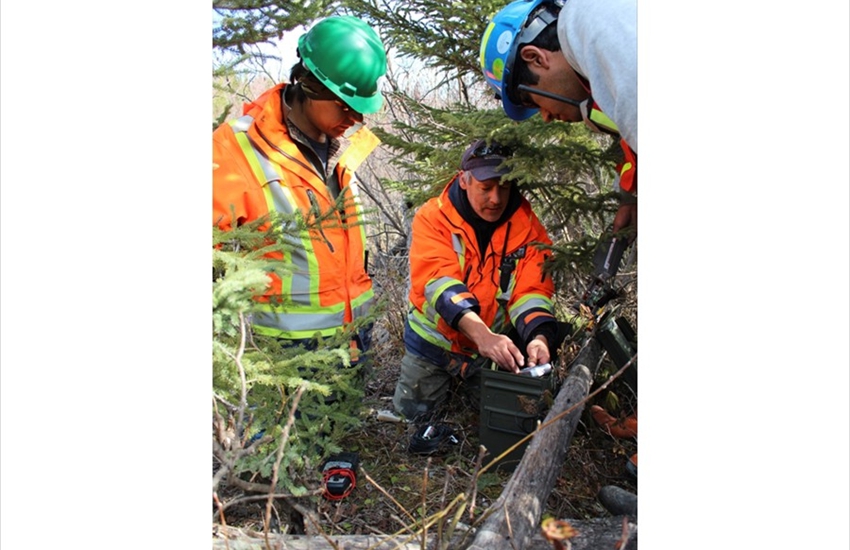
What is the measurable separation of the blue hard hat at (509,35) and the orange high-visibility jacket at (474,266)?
1071 millimetres

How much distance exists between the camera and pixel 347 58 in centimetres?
270

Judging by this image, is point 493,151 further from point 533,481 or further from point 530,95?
point 533,481

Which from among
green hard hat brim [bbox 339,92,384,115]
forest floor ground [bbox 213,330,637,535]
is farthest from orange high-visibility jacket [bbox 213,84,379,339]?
forest floor ground [bbox 213,330,637,535]

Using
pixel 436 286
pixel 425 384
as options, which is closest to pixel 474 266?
pixel 436 286

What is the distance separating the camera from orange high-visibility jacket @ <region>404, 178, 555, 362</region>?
11.8 feet

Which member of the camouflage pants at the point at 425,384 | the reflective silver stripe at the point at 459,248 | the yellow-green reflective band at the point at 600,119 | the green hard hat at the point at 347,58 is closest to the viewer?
the yellow-green reflective band at the point at 600,119

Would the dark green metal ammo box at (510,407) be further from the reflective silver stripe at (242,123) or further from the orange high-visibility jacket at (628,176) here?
the reflective silver stripe at (242,123)

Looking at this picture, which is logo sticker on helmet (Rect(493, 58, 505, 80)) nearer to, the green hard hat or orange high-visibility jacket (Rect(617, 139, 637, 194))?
the green hard hat

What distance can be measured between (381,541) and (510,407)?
1.37m

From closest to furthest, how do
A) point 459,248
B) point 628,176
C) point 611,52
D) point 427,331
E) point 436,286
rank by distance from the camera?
point 611,52, point 628,176, point 436,286, point 459,248, point 427,331

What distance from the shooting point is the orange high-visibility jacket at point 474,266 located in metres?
3.61

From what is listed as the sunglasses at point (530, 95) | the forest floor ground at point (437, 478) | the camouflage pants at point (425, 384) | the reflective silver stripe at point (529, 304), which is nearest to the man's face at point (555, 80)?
the sunglasses at point (530, 95)

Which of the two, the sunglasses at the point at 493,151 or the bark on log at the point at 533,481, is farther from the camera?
the sunglasses at the point at 493,151
